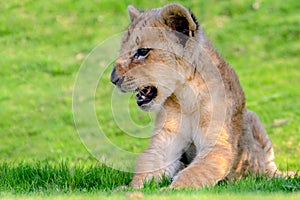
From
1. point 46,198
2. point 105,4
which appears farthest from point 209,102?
point 105,4

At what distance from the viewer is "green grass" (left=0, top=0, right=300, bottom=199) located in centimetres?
1664

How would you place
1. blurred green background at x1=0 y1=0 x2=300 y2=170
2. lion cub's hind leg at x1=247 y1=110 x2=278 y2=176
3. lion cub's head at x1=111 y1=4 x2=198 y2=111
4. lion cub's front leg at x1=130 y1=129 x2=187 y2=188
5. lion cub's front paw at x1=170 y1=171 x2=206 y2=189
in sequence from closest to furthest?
lion cub's front paw at x1=170 y1=171 x2=206 y2=189, lion cub's head at x1=111 y1=4 x2=198 y2=111, lion cub's front leg at x1=130 y1=129 x2=187 y2=188, lion cub's hind leg at x1=247 y1=110 x2=278 y2=176, blurred green background at x1=0 y1=0 x2=300 y2=170

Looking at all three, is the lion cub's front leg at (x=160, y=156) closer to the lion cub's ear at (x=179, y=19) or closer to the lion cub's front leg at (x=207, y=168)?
the lion cub's front leg at (x=207, y=168)

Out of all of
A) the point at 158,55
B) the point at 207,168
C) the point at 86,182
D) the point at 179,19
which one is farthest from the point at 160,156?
the point at 179,19

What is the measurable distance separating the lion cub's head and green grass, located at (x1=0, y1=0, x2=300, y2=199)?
4.77m

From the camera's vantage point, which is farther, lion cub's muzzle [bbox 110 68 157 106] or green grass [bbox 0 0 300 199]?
green grass [bbox 0 0 300 199]

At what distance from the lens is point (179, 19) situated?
8250 millimetres

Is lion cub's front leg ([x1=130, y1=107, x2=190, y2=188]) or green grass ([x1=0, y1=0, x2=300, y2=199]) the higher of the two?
green grass ([x1=0, y1=0, x2=300, y2=199])

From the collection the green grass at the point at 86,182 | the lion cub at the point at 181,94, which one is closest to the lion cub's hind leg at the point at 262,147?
the green grass at the point at 86,182

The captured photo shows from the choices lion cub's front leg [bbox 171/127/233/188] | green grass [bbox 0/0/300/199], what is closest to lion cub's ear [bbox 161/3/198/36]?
lion cub's front leg [bbox 171/127/233/188]

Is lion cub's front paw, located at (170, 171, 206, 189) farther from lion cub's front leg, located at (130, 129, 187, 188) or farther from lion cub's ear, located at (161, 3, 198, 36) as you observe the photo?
lion cub's ear, located at (161, 3, 198, 36)

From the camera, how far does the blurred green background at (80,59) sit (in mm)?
17078

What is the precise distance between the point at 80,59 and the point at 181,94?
1358cm

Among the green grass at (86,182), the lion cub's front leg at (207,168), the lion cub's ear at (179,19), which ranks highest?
the lion cub's ear at (179,19)
